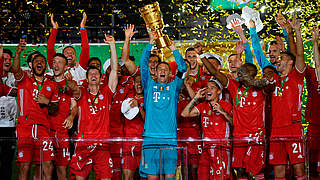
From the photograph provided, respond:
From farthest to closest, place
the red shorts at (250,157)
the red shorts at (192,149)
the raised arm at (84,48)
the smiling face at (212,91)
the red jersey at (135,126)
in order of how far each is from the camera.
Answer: the raised arm at (84,48), the red jersey at (135,126), the smiling face at (212,91), the red shorts at (250,157), the red shorts at (192,149)

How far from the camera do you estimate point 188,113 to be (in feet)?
17.6

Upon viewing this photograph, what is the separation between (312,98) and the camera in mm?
5598

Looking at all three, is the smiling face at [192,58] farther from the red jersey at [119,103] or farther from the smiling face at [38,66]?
the smiling face at [38,66]

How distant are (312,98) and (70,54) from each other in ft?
11.1

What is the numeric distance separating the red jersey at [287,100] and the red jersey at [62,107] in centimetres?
256

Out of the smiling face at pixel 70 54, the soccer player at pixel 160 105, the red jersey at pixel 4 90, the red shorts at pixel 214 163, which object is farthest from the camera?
the smiling face at pixel 70 54

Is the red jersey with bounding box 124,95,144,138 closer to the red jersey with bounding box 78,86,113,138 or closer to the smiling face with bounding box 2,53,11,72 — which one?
the red jersey with bounding box 78,86,113,138

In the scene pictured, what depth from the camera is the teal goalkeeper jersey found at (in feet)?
16.5

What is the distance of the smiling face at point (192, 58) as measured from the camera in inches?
235

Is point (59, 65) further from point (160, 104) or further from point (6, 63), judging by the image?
point (160, 104)

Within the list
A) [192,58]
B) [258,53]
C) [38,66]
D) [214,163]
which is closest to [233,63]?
[258,53]

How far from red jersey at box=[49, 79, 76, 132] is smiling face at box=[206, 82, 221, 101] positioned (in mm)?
1732

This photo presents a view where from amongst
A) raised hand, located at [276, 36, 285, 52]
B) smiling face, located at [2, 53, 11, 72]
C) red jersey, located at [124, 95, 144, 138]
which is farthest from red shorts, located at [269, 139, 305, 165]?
smiling face, located at [2, 53, 11, 72]

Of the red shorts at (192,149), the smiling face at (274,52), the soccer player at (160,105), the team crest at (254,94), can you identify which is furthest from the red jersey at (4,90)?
the smiling face at (274,52)
